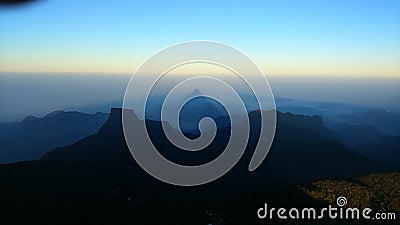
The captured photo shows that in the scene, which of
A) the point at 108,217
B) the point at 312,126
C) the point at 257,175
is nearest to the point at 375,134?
the point at 312,126

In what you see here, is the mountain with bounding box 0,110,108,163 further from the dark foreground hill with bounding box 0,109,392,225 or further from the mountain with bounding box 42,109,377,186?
the dark foreground hill with bounding box 0,109,392,225

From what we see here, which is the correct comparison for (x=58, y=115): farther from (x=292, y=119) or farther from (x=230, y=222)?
(x=230, y=222)

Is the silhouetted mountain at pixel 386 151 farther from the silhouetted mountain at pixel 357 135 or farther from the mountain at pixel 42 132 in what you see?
the mountain at pixel 42 132

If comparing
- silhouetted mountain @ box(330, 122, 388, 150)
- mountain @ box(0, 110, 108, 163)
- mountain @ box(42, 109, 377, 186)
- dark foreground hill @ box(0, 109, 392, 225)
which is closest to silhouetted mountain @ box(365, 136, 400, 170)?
silhouetted mountain @ box(330, 122, 388, 150)

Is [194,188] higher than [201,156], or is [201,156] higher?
[201,156]

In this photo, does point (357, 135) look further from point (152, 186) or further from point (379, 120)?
point (152, 186)

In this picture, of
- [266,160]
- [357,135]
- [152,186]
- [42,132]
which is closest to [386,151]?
[357,135]

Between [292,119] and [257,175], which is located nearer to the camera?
[257,175]
